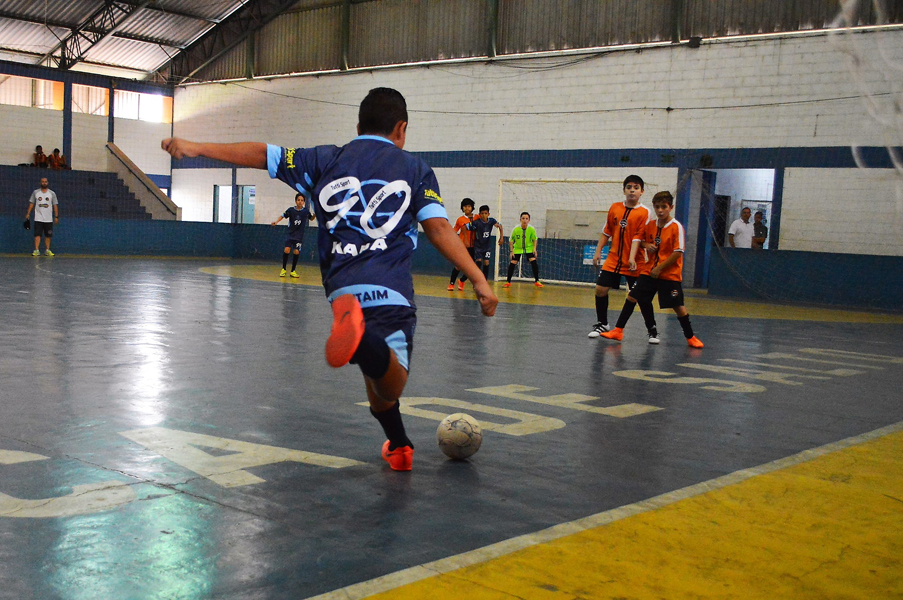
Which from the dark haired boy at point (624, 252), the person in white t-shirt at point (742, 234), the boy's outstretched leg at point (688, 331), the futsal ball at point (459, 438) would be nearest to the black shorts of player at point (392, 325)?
the futsal ball at point (459, 438)

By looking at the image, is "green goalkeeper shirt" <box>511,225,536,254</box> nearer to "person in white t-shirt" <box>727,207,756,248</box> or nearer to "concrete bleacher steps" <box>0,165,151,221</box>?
"person in white t-shirt" <box>727,207,756,248</box>

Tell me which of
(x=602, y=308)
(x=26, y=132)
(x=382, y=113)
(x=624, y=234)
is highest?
(x=26, y=132)

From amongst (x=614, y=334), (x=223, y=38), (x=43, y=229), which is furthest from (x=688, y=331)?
(x=223, y=38)

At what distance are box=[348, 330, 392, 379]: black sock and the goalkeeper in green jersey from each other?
2040 centimetres

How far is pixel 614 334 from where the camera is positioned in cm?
1184

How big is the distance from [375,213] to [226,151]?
789 millimetres

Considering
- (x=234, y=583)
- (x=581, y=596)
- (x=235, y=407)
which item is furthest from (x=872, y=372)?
(x=234, y=583)

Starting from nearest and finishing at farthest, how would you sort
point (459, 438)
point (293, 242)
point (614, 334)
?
1. point (459, 438)
2. point (614, 334)
3. point (293, 242)

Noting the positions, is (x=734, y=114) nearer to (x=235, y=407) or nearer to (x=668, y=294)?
(x=668, y=294)

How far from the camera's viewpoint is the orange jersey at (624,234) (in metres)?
11.8

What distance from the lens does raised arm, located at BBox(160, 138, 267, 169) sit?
168 inches

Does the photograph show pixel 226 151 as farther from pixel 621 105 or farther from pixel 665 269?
pixel 621 105

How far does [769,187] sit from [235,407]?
24466 millimetres

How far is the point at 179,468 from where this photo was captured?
4559 millimetres
